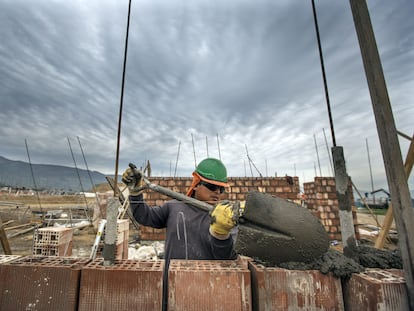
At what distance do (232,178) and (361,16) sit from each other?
684 centimetres

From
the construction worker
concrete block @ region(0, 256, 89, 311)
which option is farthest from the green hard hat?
concrete block @ region(0, 256, 89, 311)

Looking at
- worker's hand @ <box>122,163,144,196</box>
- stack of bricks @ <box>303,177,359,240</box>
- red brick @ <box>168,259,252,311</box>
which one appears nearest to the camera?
red brick @ <box>168,259,252,311</box>

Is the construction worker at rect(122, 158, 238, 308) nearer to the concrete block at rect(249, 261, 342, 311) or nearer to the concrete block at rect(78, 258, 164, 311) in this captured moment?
the concrete block at rect(249, 261, 342, 311)

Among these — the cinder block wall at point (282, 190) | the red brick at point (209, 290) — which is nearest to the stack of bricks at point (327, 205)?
the cinder block wall at point (282, 190)

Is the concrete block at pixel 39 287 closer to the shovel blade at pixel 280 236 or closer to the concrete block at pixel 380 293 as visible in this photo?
the shovel blade at pixel 280 236

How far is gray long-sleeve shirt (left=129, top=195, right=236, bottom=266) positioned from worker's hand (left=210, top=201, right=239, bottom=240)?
409 mm

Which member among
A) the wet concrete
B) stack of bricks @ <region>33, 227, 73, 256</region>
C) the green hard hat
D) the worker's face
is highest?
the green hard hat

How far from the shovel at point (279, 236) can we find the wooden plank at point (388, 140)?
297mm

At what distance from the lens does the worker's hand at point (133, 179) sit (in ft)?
6.70

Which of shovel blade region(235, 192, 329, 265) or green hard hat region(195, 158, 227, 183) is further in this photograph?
green hard hat region(195, 158, 227, 183)

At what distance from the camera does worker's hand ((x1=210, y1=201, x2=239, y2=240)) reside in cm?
118

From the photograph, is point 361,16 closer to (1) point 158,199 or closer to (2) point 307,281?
(2) point 307,281

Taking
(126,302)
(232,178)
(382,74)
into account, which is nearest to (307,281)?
(126,302)

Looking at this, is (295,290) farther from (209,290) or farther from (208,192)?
(208,192)
